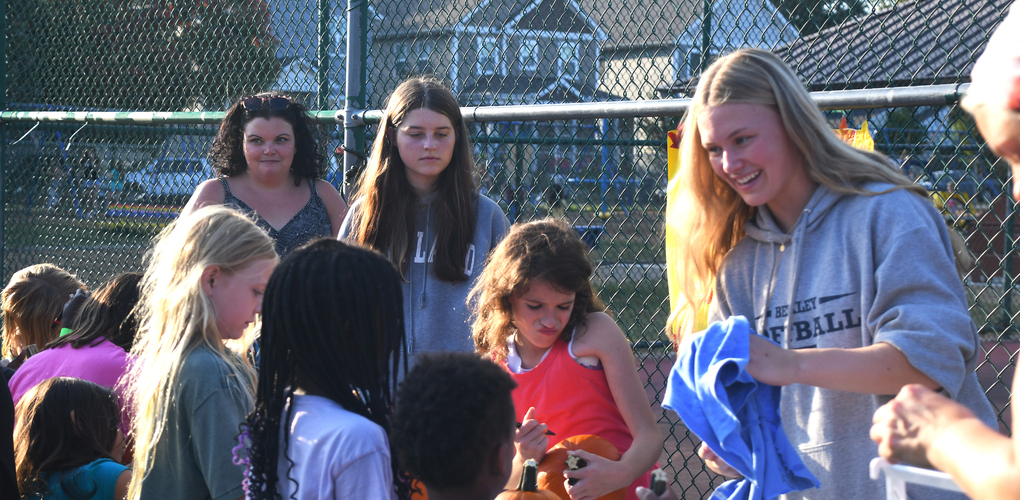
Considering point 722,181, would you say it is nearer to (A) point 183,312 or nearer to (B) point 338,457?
(B) point 338,457

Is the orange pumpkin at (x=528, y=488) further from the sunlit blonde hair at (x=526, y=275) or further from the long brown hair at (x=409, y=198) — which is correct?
the long brown hair at (x=409, y=198)

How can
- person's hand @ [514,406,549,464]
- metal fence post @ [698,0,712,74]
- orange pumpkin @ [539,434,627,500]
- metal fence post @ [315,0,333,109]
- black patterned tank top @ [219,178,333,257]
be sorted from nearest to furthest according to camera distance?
person's hand @ [514,406,549,464], orange pumpkin @ [539,434,627,500], metal fence post @ [698,0,712,74], black patterned tank top @ [219,178,333,257], metal fence post @ [315,0,333,109]

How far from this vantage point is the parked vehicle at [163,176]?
5.59m

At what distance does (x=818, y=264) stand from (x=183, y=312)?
165 cm

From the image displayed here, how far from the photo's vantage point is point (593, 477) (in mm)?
2309

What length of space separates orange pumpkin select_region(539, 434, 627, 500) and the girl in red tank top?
0.07m

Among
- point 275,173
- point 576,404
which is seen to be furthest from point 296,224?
point 576,404

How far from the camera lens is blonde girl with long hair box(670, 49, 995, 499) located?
5.53 feet

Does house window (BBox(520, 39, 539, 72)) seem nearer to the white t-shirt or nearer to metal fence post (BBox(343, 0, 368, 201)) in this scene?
metal fence post (BBox(343, 0, 368, 201))

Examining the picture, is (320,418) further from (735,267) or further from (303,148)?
(303,148)

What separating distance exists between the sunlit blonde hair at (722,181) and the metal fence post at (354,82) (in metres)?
2.07

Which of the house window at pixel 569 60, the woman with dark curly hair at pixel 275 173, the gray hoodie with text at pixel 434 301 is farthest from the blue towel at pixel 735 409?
the woman with dark curly hair at pixel 275 173

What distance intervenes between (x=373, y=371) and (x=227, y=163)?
7.80 feet

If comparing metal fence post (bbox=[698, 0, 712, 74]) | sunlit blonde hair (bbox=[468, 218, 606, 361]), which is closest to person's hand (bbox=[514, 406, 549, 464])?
sunlit blonde hair (bbox=[468, 218, 606, 361])
